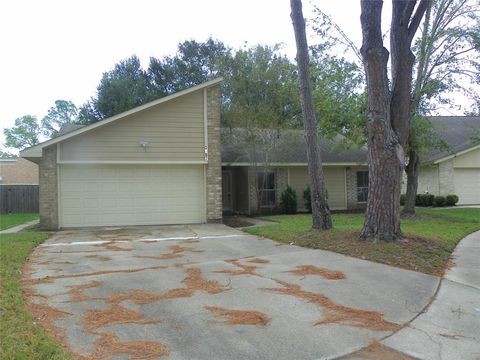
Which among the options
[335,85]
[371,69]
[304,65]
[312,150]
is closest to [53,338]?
[371,69]

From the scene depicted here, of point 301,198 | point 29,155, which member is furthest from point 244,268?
point 301,198

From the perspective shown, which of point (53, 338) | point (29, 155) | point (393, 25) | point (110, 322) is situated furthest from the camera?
point (29, 155)

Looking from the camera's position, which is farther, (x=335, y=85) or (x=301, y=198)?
(x=301, y=198)

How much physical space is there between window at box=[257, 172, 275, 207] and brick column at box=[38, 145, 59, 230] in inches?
Answer: 350

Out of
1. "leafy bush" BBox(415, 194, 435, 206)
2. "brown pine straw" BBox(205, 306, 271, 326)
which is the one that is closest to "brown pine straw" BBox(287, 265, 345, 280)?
"brown pine straw" BBox(205, 306, 271, 326)

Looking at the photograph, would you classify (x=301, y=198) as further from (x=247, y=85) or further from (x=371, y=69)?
(x=371, y=69)

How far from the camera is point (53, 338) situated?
434 centimetres

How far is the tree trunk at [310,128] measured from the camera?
39.0 feet

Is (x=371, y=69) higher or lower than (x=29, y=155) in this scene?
higher

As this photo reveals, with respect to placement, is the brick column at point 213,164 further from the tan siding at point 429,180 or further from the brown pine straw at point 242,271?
the tan siding at point 429,180

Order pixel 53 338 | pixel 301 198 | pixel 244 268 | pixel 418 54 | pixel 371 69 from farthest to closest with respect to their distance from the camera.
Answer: pixel 301 198 → pixel 418 54 → pixel 371 69 → pixel 244 268 → pixel 53 338

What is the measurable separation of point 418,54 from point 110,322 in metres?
15.2

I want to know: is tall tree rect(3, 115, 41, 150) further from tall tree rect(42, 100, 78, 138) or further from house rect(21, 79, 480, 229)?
house rect(21, 79, 480, 229)

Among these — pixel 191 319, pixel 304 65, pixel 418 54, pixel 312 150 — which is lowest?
pixel 191 319
